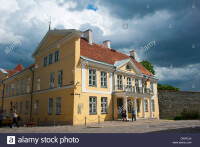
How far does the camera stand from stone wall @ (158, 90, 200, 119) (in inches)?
1179

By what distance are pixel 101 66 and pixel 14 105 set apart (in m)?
19.0

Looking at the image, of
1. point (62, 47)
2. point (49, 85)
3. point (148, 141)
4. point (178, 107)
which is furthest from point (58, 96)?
point (178, 107)

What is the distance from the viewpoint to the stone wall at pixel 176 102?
30.0 m

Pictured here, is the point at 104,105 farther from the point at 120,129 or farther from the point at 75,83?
the point at 120,129

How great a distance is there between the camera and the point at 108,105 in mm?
20234

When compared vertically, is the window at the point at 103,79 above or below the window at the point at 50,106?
above

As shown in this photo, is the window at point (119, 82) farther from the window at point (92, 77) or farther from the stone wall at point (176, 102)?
the stone wall at point (176, 102)

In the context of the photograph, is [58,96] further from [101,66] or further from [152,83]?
[152,83]

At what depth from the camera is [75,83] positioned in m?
17.4

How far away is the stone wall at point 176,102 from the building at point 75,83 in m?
4.74

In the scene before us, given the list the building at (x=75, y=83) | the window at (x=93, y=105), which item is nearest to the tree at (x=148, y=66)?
the building at (x=75, y=83)

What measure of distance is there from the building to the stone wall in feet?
15.5

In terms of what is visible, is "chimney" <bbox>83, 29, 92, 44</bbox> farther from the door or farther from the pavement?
the pavement

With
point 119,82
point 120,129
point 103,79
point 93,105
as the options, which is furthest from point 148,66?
point 120,129
